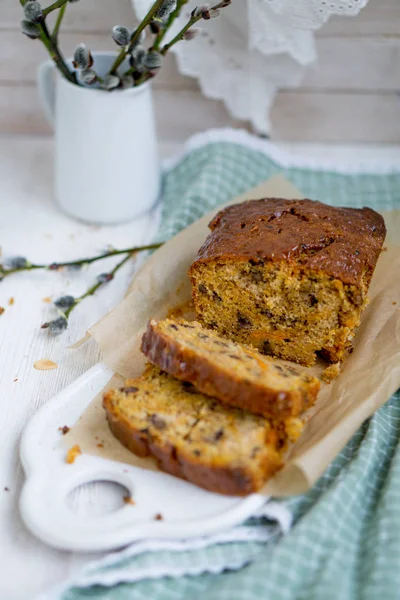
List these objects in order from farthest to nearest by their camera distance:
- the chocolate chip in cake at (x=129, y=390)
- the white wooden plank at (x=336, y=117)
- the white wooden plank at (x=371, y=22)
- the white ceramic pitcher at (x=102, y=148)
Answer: the white wooden plank at (x=336, y=117) → the white wooden plank at (x=371, y=22) → the white ceramic pitcher at (x=102, y=148) → the chocolate chip in cake at (x=129, y=390)

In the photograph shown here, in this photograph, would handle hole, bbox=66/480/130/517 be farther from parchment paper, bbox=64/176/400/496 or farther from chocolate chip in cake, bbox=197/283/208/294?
Result: chocolate chip in cake, bbox=197/283/208/294

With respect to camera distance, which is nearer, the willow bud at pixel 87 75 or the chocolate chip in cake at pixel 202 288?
the chocolate chip in cake at pixel 202 288

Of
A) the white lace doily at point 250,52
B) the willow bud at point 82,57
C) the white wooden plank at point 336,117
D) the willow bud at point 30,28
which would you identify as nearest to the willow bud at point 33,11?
the willow bud at point 30,28

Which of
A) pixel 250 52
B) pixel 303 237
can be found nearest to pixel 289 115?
pixel 250 52

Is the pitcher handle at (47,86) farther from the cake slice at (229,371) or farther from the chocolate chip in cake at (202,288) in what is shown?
the cake slice at (229,371)

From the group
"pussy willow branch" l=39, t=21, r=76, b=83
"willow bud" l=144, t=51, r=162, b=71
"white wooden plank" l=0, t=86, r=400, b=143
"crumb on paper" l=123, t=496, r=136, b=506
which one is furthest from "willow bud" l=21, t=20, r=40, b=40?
"crumb on paper" l=123, t=496, r=136, b=506

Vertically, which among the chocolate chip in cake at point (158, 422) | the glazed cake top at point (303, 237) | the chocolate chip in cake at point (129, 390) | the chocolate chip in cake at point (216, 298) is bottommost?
the chocolate chip in cake at point (158, 422)
